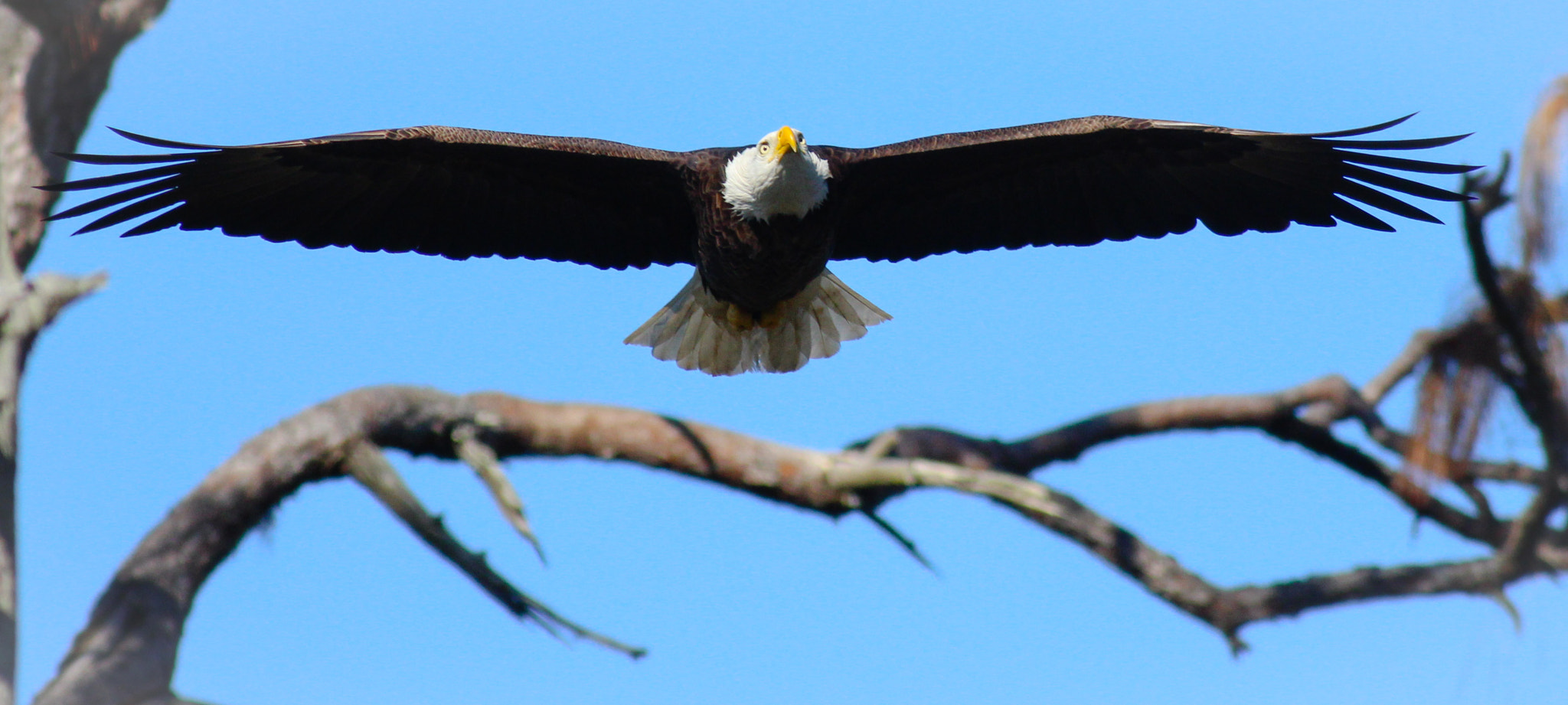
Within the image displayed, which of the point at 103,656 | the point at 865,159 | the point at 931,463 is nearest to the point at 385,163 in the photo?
the point at 865,159

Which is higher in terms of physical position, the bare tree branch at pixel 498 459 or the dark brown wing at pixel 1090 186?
the dark brown wing at pixel 1090 186

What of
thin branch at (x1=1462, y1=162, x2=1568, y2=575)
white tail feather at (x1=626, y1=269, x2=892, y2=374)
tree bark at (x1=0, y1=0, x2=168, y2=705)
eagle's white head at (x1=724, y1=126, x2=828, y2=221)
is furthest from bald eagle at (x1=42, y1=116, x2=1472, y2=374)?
tree bark at (x1=0, y1=0, x2=168, y2=705)

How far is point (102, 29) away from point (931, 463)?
14.4 ft

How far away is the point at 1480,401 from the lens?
19.5ft

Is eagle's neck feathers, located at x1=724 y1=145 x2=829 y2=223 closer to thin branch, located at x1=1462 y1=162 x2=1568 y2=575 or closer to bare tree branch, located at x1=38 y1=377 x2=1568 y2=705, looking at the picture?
bare tree branch, located at x1=38 y1=377 x2=1568 y2=705

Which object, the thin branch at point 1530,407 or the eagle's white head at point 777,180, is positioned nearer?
the eagle's white head at point 777,180

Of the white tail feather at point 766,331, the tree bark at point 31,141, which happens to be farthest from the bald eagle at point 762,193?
the tree bark at point 31,141

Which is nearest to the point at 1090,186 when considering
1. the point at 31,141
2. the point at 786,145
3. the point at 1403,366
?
the point at 786,145

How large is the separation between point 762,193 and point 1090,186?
1304 mm

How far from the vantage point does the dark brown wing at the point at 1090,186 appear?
4.73 meters

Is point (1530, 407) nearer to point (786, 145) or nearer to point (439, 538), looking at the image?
point (786, 145)

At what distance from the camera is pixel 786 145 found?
4531 mm

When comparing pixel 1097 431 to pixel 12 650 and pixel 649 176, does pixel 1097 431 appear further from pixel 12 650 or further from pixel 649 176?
pixel 12 650

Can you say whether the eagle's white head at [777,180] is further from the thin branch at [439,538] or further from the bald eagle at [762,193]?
the thin branch at [439,538]
